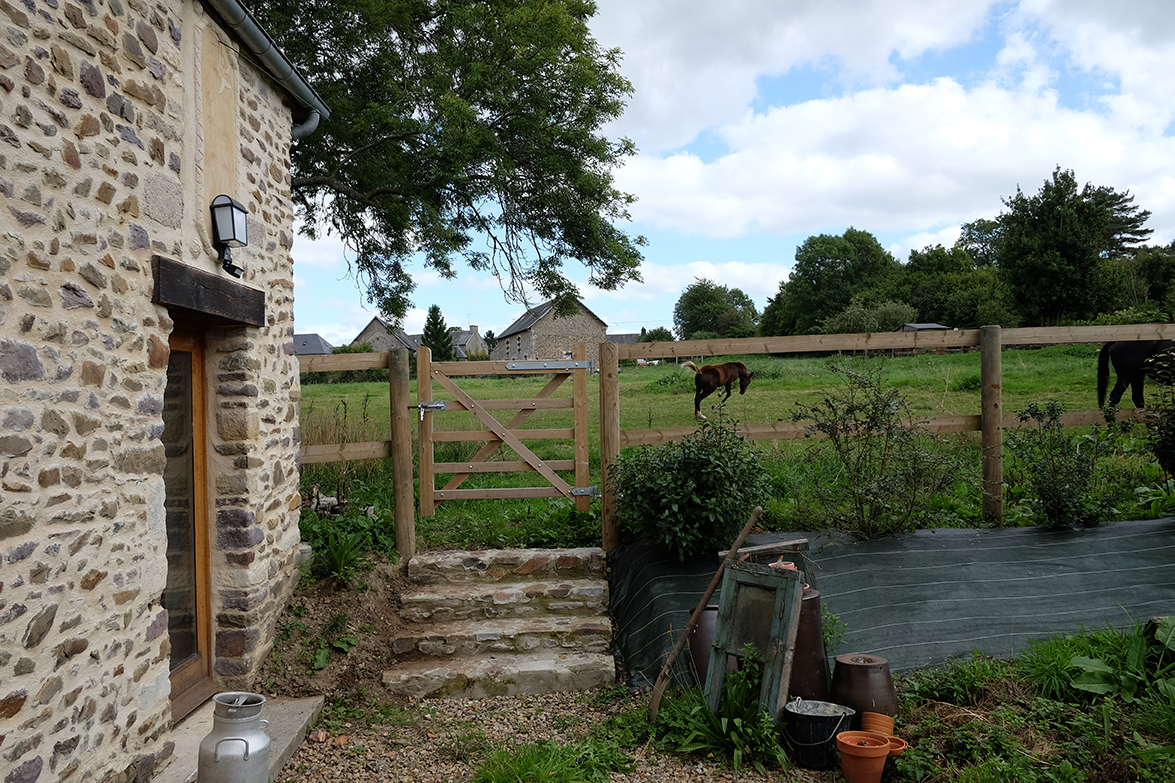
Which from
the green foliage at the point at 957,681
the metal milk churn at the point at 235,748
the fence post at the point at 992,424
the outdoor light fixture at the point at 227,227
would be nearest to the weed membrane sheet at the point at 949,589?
the green foliage at the point at 957,681

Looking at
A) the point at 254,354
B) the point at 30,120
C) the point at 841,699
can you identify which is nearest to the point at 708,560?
the point at 841,699

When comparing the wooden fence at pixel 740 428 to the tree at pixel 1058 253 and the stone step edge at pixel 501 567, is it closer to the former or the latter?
the stone step edge at pixel 501 567

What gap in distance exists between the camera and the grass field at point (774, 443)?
608 centimetres

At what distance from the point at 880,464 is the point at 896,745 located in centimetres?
255

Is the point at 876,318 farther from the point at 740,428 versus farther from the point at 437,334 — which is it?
the point at 740,428

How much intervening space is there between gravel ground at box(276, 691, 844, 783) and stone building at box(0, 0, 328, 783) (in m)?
0.83

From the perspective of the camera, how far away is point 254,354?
15.3ft

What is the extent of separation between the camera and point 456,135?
8.48 m

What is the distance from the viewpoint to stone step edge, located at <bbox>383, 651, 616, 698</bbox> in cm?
480

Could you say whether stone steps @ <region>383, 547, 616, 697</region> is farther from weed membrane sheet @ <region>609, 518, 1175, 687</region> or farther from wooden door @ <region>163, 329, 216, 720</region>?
wooden door @ <region>163, 329, 216, 720</region>

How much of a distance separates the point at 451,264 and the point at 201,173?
593 centimetres

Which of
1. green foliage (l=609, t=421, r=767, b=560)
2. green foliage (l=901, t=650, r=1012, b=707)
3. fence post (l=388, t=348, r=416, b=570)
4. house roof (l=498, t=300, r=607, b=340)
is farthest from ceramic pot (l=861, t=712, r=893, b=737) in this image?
house roof (l=498, t=300, r=607, b=340)

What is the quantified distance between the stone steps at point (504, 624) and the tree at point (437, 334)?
3318 cm

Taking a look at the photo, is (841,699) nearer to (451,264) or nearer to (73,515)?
(73,515)
